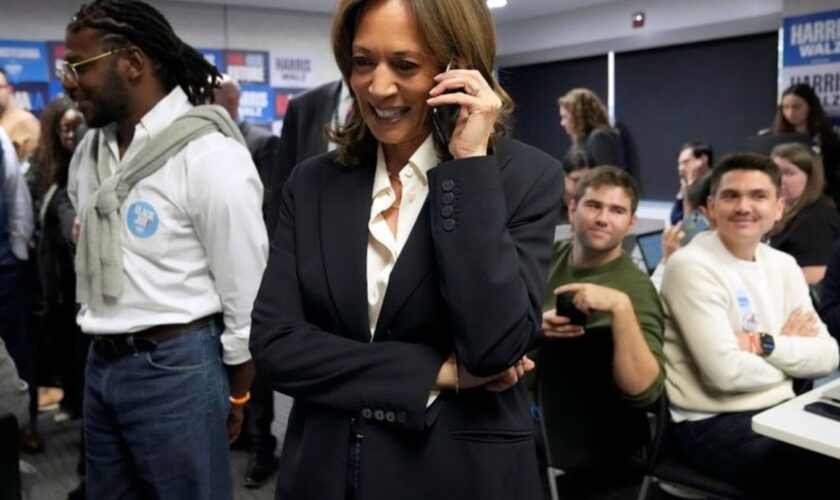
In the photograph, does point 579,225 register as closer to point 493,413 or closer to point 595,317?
point 595,317

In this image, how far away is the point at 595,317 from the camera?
2.26m

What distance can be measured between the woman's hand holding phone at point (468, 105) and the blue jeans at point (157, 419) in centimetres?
93

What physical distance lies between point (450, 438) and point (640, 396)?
1.26 meters

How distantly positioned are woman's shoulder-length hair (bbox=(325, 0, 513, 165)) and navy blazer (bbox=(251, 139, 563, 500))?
0.23ft

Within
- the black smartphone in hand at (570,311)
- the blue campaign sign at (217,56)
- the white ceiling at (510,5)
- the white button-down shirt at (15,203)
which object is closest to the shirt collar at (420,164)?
the black smartphone in hand at (570,311)

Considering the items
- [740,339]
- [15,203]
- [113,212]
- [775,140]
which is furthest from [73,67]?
[775,140]

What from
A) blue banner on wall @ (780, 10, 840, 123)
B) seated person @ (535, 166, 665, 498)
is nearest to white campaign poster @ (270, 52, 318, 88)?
blue banner on wall @ (780, 10, 840, 123)

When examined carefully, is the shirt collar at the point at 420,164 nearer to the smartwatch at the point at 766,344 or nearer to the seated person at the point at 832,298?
the smartwatch at the point at 766,344

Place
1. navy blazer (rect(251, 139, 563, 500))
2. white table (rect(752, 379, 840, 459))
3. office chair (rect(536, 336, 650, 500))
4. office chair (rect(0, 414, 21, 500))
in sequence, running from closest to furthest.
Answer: navy blazer (rect(251, 139, 563, 500))
office chair (rect(0, 414, 21, 500))
white table (rect(752, 379, 840, 459))
office chair (rect(536, 336, 650, 500))

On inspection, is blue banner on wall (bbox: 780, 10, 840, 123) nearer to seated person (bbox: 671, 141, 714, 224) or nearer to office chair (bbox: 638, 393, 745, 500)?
seated person (bbox: 671, 141, 714, 224)

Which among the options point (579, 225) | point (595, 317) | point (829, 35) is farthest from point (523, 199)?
point (829, 35)

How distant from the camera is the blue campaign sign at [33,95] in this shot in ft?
23.5

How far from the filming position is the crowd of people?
1062 mm

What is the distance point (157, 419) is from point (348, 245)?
83 centimetres
